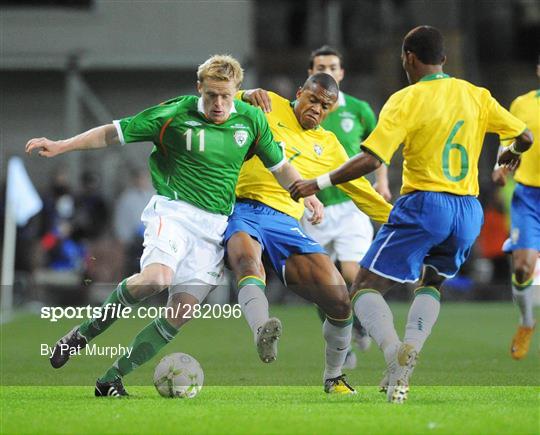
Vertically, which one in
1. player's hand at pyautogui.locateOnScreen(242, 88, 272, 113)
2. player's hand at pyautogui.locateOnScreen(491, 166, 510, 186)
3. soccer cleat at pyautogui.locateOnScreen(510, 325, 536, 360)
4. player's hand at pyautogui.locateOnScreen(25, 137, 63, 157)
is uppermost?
player's hand at pyautogui.locateOnScreen(242, 88, 272, 113)

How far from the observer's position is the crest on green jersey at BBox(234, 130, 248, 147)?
8.62 meters

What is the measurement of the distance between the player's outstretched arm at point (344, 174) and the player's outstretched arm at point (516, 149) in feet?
3.72

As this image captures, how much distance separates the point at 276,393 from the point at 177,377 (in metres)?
0.80

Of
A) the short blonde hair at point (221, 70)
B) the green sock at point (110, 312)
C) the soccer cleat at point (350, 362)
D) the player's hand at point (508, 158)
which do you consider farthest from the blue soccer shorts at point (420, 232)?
the soccer cleat at point (350, 362)

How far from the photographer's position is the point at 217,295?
18.3 meters

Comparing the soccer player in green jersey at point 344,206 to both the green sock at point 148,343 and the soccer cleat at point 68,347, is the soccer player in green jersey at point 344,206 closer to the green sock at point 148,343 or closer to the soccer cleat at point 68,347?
the green sock at point 148,343

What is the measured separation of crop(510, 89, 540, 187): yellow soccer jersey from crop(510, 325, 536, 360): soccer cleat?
1.30 meters

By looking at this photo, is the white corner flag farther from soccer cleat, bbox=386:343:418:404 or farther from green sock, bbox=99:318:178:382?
soccer cleat, bbox=386:343:418:404

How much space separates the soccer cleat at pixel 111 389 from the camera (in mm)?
8391

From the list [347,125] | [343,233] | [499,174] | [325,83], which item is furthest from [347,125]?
[325,83]

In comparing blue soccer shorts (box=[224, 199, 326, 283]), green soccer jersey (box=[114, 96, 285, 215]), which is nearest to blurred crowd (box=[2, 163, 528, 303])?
blue soccer shorts (box=[224, 199, 326, 283])

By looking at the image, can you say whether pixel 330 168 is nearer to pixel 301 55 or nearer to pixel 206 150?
pixel 206 150

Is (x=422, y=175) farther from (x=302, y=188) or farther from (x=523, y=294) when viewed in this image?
(x=523, y=294)

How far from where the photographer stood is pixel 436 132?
820 cm
